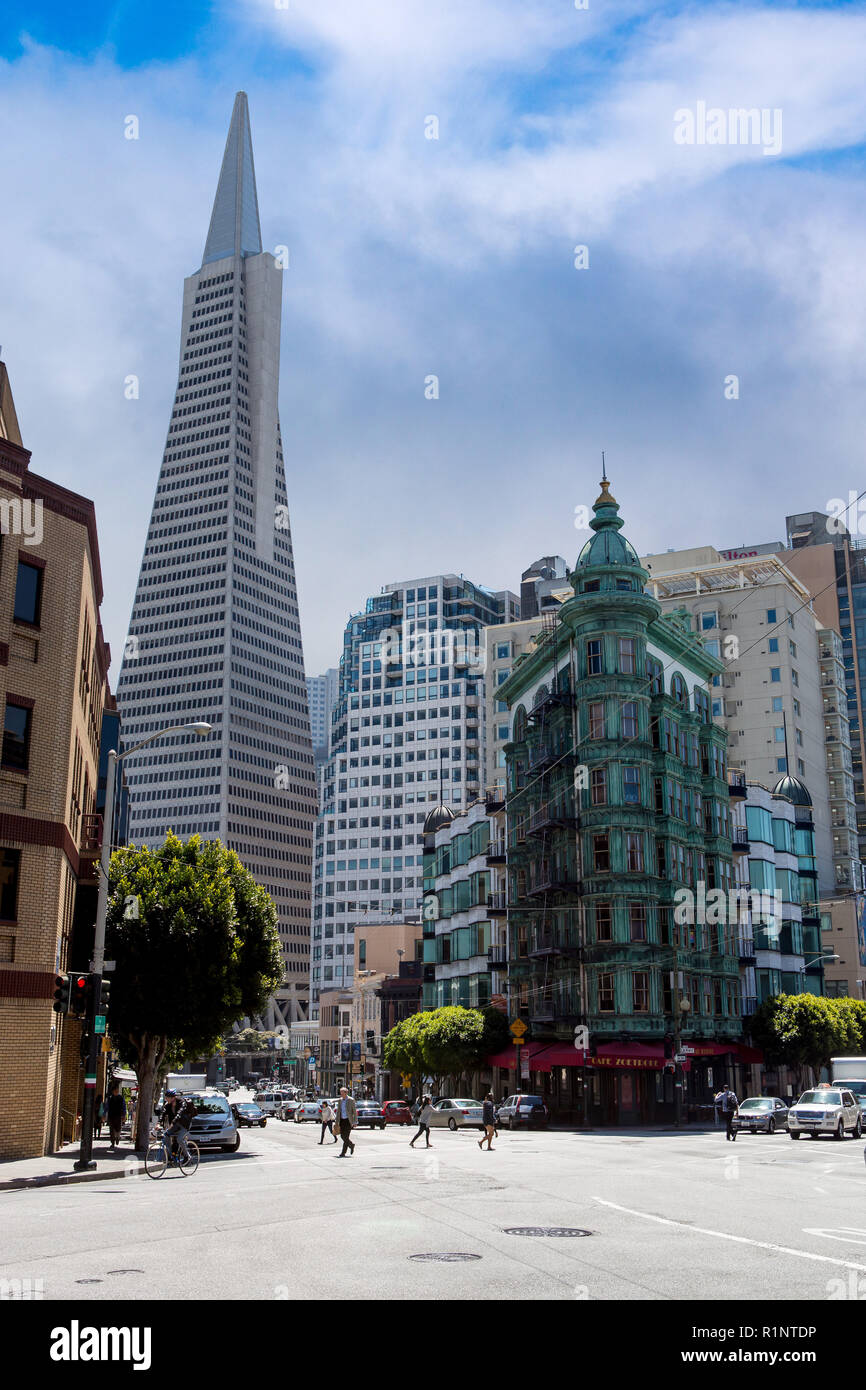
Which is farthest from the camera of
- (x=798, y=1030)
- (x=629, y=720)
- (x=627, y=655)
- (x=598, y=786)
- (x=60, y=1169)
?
(x=798, y=1030)

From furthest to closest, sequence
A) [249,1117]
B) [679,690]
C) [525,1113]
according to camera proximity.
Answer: [679,690] < [249,1117] < [525,1113]

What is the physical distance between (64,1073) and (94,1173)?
1277 centimetres

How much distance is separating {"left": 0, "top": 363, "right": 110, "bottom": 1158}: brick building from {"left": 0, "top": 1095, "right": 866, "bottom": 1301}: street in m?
4.94

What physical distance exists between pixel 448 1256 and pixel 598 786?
1941 inches

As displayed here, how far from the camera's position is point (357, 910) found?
598 feet

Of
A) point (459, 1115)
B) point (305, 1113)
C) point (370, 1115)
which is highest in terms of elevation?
point (459, 1115)

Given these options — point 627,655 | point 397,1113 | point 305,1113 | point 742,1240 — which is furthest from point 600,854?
point 742,1240

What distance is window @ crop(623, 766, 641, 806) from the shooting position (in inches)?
2403

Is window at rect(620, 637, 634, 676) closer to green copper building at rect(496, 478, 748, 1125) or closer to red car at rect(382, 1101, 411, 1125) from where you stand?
green copper building at rect(496, 478, 748, 1125)

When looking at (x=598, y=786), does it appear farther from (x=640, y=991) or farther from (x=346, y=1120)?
(x=346, y=1120)

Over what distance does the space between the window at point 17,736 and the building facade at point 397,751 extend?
14238cm

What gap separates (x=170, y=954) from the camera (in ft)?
116

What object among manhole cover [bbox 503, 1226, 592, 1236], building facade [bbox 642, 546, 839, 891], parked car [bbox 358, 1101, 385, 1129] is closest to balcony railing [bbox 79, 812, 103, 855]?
manhole cover [bbox 503, 1226, 592, 1236]
